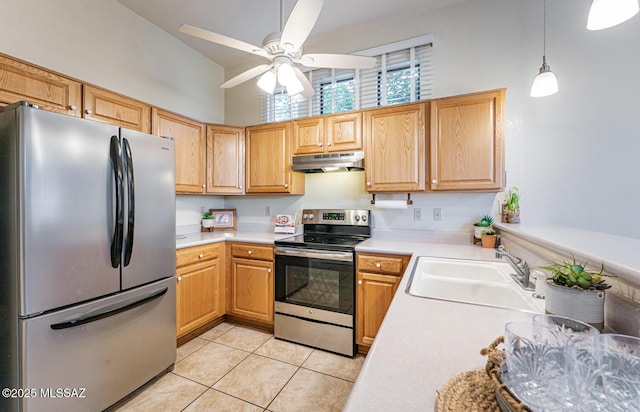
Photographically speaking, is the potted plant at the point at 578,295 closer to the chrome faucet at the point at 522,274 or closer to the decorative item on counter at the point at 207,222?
the chrome faucet at the point at 522,274

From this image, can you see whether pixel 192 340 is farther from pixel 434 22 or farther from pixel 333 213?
pixel 434 22

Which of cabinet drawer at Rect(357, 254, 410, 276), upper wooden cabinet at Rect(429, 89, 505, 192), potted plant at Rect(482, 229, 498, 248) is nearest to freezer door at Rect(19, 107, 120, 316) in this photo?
cabinet drawer at Rect(357, 254, 410, 276)

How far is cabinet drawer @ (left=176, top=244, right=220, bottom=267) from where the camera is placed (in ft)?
7.31

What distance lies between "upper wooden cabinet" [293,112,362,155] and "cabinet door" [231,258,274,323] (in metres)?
1.23

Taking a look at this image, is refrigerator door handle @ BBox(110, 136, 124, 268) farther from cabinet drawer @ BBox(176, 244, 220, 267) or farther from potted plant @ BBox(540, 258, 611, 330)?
potted plant @ BBox(540, 258, 611, 330)

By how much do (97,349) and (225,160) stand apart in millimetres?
1965

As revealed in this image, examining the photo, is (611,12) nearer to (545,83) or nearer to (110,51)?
(545,83)

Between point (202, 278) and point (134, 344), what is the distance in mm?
809

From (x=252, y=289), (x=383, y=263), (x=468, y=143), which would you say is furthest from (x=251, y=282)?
(x=468, y=143)

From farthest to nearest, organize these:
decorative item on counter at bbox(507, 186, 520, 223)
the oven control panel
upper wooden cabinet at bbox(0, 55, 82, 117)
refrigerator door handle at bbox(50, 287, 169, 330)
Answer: the oven control panel
decorative item on counter at bbox(507, 186, 520, 223)
upper wooden cabinet at bbox(0, 55, 82, 117)
refrigerator door handle at bbox(50, 287, 169, 330)

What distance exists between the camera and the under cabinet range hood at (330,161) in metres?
2.45

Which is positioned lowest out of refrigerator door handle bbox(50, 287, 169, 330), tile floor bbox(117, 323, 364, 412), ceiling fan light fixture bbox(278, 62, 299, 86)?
tile floor bbox(117, 323, 364, 412)

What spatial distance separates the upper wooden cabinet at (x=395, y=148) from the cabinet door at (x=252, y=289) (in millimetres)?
1296

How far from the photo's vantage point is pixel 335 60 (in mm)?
1793
